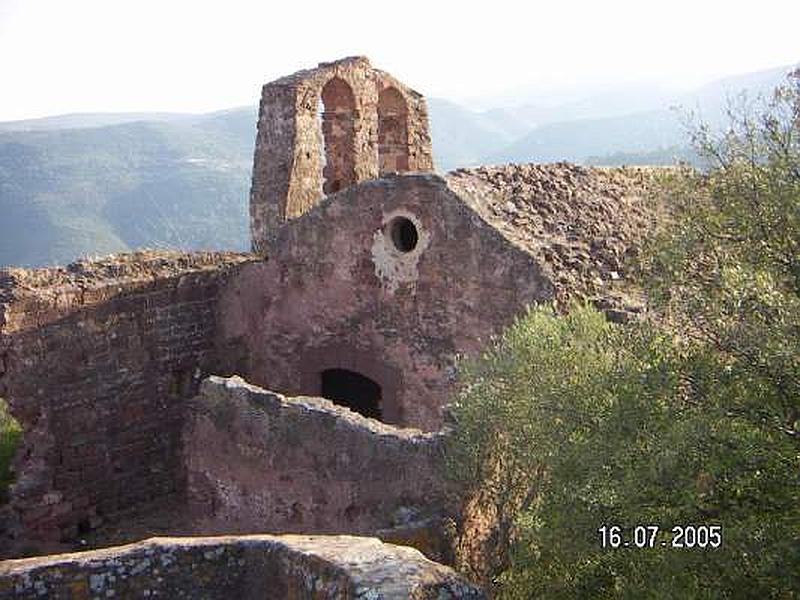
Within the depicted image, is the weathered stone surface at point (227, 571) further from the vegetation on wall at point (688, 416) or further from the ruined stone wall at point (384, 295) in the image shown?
the ruined stone wall at point (384, 295)

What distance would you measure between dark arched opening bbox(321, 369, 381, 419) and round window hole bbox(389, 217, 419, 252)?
2497mm

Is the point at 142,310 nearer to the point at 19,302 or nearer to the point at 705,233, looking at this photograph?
the point at 19,302

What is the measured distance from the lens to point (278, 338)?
53.0 feet

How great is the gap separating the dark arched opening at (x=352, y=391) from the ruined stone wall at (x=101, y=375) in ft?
6.05

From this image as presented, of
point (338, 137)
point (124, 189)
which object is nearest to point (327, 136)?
point (338, 137)

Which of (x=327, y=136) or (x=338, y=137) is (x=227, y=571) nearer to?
(x=338, y=137)

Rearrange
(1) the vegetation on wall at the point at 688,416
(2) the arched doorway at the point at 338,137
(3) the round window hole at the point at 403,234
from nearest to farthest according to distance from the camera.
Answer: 1. (1) the vegetation on wall at the point at 688,416
2. (3) the round window hole at the point at 403,234
3. (2) the arched doorway at the point at 338,137

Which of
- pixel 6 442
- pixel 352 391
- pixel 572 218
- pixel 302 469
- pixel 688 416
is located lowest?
pixel 352 391

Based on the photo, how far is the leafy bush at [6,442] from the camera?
41.9 ft

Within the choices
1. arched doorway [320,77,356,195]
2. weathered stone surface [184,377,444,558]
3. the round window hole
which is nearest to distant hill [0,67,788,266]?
arched doorway [320,77,356,195]

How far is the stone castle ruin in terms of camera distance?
11297 millimetres

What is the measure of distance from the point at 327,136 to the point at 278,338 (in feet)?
18.5

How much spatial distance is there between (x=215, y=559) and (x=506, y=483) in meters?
3.37

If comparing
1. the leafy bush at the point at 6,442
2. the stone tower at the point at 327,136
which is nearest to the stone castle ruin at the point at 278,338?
the leafy bush at the point at 6,442
